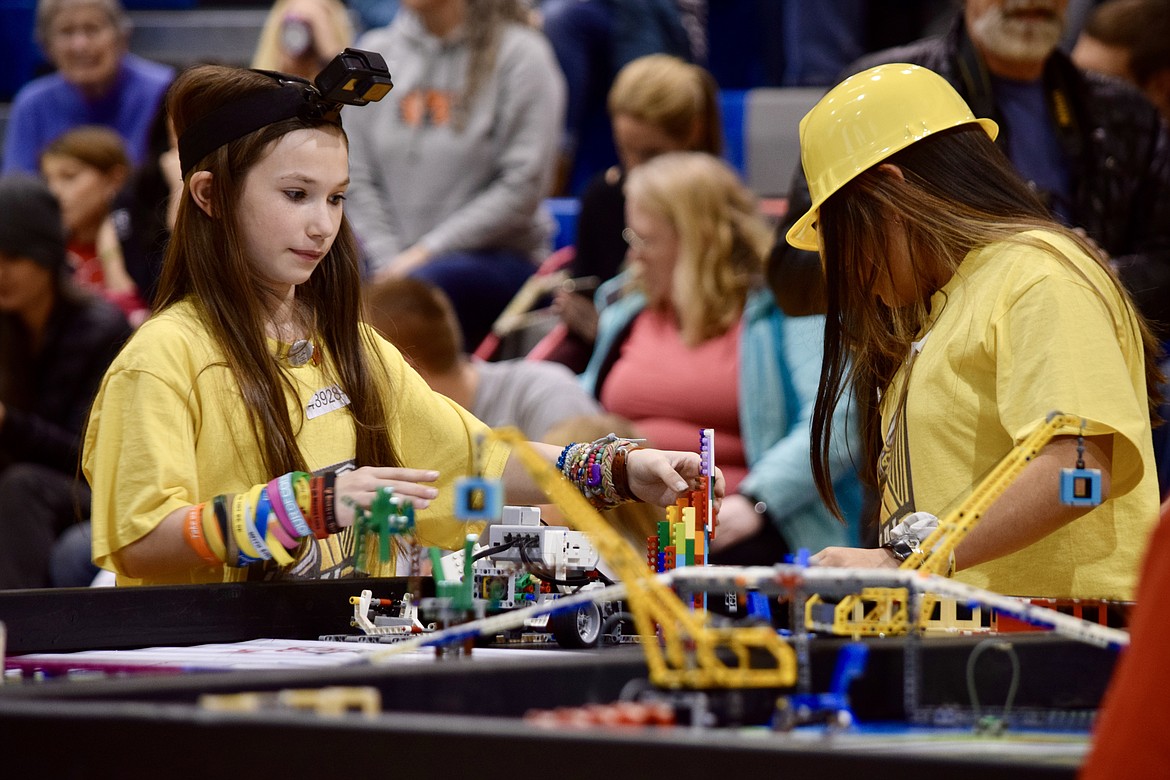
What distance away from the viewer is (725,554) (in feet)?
14.2

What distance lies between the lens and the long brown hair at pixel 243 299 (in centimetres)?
246

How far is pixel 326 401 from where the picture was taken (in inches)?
102

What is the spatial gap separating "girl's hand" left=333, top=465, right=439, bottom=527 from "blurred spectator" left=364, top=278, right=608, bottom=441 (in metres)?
2.21

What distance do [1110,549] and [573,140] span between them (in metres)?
4.74

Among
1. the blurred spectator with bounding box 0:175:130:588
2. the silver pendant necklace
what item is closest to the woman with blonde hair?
the blurred spectator with bounding box 0:175:130:588

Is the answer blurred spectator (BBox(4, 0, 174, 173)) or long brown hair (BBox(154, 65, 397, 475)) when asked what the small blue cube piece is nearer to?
long brown hair (BBox(154, 65, 397, 475))

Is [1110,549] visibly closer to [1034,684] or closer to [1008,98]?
[1034,684]

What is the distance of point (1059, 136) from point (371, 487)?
2.52 meters

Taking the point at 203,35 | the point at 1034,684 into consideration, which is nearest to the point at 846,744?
the point at 1034,684

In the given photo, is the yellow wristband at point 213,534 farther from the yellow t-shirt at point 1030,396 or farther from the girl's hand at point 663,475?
the yellow t-shirt at point 1030,396

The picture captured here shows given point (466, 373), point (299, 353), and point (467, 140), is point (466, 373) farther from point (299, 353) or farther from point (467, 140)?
point (299, 353)

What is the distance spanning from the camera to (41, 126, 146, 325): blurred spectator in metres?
6.14

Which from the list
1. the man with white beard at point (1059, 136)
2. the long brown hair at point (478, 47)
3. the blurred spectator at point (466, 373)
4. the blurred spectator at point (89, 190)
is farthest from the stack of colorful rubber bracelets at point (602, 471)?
the blurred spectator at point (89, 190)

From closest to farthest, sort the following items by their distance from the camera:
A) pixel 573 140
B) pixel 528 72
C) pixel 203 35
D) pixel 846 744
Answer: pixel 846 744, pixel 528 72, pixel 573 140, pixel 203 35
